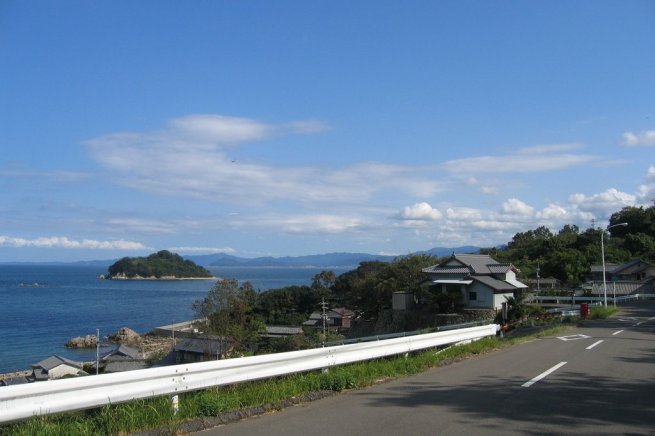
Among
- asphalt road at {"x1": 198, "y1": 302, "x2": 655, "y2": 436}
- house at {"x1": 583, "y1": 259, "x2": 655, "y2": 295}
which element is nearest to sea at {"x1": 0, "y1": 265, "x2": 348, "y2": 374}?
asphalt road at {"x1": 198, "y1": 302, "x2": 655, "y2": 436}

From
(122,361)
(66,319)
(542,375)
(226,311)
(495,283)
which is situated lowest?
(122,361)

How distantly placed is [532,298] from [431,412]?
47558 millimetres

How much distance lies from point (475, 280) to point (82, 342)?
51.8 metres

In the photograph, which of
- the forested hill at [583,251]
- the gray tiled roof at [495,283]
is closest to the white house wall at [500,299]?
the gray tiled roof at [495,283]

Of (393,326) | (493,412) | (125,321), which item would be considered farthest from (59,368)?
(125,321)

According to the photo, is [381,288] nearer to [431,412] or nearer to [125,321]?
[431,412]

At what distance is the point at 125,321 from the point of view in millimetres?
96000

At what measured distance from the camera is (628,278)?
6806cm

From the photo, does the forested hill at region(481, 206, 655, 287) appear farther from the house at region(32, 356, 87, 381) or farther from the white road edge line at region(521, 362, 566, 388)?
the white road edge line at region(521, 362, 566, 388)

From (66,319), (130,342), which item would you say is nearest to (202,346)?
(130,342)

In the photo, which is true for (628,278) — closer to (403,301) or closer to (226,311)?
(403,301)

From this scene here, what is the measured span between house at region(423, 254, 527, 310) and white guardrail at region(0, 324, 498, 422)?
120 feet

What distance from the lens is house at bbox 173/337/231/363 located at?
44506 mm

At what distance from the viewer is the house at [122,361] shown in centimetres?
4831
